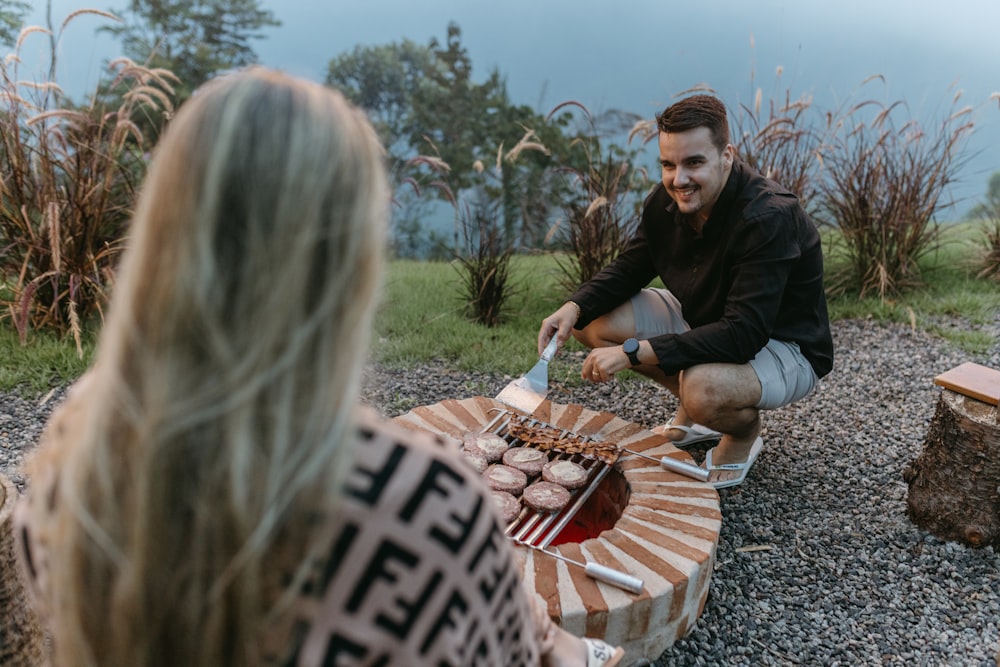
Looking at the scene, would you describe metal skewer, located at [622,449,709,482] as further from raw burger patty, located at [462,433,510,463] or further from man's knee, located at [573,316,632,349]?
man's knee, located at [573,316,632,349]

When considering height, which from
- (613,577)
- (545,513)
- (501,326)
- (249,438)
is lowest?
(501,326)

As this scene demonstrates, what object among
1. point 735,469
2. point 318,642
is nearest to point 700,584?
point 735,469

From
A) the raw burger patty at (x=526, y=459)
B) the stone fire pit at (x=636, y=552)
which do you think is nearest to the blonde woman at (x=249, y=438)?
the stone fire pit at (x=636, y=552)

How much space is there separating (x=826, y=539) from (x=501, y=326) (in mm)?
2258

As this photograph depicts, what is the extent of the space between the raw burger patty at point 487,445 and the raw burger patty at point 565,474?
17 cm

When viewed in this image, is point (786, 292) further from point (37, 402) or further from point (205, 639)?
point (37, 402)

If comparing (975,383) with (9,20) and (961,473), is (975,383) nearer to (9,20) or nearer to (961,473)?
(961,473)

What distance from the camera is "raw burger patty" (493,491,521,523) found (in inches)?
82.7

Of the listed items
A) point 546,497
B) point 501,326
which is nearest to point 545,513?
point 546,497

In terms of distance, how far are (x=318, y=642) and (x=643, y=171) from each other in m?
4.06

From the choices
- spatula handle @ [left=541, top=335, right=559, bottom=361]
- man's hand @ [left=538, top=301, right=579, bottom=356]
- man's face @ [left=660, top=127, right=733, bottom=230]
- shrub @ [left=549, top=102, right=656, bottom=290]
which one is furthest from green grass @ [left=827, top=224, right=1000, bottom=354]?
spatula handle @ [left=541, top=335, right=559, bottom=361]

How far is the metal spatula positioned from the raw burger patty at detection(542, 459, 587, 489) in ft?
0.74

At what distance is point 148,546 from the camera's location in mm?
747

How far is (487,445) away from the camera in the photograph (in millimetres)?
2404
